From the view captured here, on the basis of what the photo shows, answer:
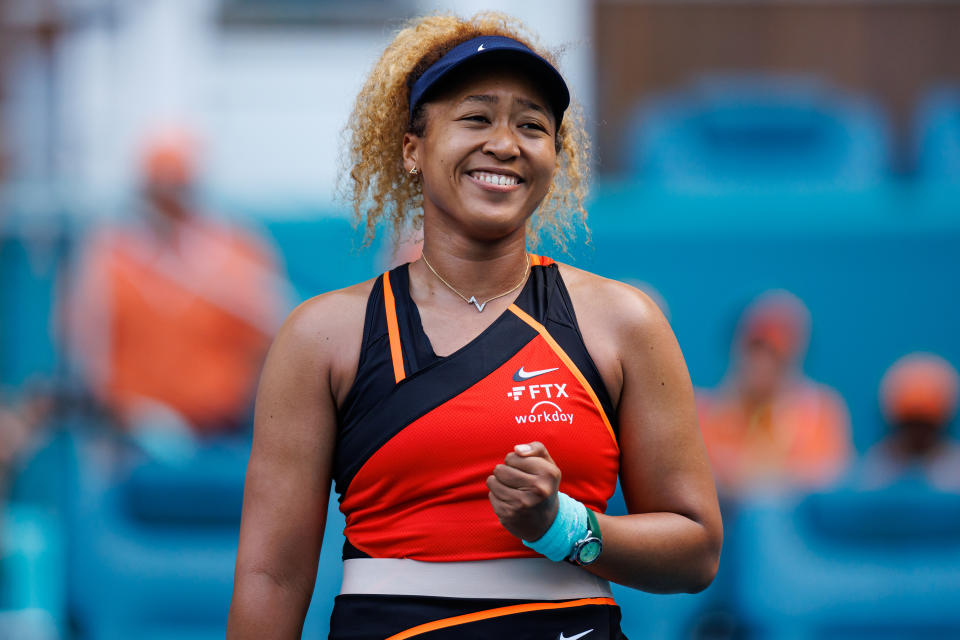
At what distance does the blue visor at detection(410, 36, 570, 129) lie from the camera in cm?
213

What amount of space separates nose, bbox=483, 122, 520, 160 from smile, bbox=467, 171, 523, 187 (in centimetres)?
3

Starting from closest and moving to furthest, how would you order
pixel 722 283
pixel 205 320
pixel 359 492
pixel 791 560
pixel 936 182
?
pixel 359 492 < pixel 791 560 < pixel 205 320 < pixel 722 283 < pixel 936 182

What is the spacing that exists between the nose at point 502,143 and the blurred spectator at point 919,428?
3.74 m

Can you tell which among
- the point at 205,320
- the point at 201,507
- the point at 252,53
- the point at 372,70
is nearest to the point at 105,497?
the point at 201,507

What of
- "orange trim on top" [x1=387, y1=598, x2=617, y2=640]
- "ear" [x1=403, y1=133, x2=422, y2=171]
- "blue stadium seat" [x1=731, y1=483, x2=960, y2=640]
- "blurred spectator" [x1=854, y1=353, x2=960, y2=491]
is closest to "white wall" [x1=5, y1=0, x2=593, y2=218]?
"blurred spectator" [x1=854, y1=353, x2=960, y2=491]

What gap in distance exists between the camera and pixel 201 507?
4723 mm

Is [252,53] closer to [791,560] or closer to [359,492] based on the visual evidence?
[791,560]

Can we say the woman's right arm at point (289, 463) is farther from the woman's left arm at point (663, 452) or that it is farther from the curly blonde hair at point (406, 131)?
the woman's left arm at point (663, 452)

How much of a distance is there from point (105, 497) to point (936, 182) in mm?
4914

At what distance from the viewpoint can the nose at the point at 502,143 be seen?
2.15 metres

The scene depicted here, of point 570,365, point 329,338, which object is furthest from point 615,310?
point 329,338

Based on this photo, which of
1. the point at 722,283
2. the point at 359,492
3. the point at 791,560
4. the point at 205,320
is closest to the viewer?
the point at 359,492

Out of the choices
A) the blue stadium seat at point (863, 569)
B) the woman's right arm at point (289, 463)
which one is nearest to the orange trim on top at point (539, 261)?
the woman's right arm at point (289, 463)

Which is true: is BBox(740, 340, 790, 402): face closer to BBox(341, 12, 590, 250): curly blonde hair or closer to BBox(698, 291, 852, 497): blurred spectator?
BBox(698, 291, 852, 497): blurred spectator
